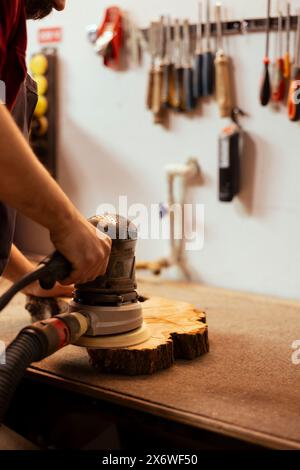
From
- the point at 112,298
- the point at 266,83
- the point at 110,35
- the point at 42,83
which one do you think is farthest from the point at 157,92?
the point at 112,298

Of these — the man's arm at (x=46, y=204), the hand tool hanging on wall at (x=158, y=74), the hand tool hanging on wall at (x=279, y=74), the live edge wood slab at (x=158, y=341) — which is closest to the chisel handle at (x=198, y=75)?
the hand tool hanging on wall at (x=158, y=74)

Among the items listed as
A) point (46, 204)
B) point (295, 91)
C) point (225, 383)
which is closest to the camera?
point (46, 204)

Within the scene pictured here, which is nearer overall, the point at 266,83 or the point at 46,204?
the point at 46,204

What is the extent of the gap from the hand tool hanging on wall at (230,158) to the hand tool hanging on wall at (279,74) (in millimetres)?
131

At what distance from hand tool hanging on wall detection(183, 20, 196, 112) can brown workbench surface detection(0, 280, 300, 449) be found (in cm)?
72

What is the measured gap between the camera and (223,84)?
173cm

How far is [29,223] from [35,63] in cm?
59

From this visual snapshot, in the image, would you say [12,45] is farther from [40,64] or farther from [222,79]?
[40,64]

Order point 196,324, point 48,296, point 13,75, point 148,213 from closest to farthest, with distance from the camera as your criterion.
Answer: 1. point 13,75
2. point 196,324
3. point 48,296
4. point 148,213

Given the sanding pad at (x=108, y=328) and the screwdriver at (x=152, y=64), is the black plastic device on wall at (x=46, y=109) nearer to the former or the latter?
the screwdriver at (x=152, y=64)

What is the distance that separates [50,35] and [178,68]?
0.59 metres

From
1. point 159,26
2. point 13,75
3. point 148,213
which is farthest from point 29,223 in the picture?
point 13,75

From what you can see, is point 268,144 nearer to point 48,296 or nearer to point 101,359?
point 48,296

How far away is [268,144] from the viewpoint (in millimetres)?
1715
